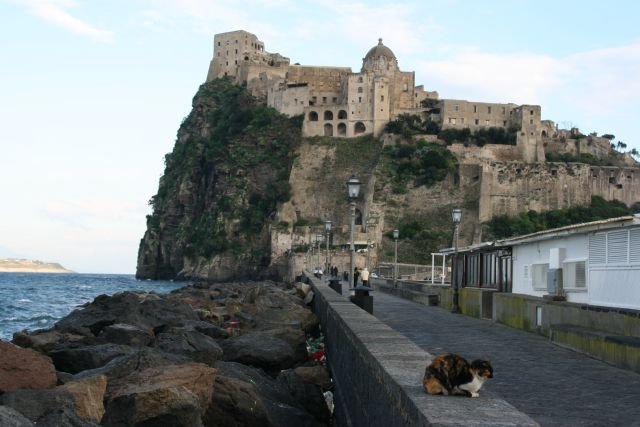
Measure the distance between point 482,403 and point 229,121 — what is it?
106 metres

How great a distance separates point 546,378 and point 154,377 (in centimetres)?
466

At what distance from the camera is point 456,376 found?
204 inches

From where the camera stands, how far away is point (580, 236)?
15773 millimetres

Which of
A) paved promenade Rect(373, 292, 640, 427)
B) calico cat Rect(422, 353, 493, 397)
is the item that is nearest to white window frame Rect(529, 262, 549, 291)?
paved promenade Rect(373, 292, 640, 427)

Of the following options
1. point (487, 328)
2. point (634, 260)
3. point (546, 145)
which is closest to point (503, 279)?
point (487, 328)

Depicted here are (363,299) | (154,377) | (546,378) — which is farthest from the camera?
(363,299)

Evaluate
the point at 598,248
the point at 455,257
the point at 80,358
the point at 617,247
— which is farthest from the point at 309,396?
the point at 455,257

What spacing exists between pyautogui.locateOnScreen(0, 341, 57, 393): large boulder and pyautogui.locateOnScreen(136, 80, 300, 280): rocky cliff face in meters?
81.3

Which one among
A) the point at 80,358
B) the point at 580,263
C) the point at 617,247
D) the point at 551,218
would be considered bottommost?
the point at 80,358

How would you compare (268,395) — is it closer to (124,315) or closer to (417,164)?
(124,315)

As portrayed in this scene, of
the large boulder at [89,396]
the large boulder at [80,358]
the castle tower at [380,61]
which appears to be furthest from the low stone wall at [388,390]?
the castle tower at [380,61]

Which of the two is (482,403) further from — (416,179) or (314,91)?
(314,91)

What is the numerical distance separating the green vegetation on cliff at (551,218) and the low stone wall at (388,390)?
2947 inches

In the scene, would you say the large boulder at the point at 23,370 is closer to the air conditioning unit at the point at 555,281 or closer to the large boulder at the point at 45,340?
the large boulder at the point at 45,340
